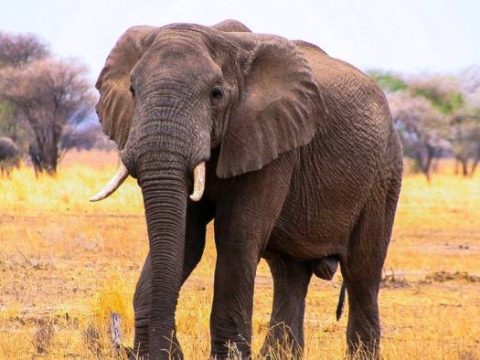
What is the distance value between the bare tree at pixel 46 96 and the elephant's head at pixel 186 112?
27.7 meters

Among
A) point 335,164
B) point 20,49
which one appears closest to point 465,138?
point 20,49

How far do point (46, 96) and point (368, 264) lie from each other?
3058 cm

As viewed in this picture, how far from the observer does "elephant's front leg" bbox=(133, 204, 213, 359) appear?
6367 mm

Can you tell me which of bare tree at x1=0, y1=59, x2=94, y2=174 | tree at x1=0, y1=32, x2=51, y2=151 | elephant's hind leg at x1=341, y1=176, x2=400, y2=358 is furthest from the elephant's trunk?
tree at x1=0, y1=32, x2=51, y2=151

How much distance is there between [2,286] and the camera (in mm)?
10836

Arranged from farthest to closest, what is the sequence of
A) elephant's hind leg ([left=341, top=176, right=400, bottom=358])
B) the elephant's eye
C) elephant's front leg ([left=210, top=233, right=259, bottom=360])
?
elephant's hind leg ([left=341, top=176, right=400, bottom=358]) < elephant's front leg ([left=210, top=233, right=259, bottom=360]) < the elephant's eye

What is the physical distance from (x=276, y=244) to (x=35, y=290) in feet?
13.3

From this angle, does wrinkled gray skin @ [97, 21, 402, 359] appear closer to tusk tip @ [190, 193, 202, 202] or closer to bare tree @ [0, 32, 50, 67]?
tusk tip @ [190, 193, 202, 202]

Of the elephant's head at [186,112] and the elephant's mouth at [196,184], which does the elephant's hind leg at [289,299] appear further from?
the elephant's mouth at [196,184]

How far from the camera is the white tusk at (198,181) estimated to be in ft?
18.8

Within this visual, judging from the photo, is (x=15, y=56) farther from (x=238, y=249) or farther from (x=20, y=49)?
(x=238, y=249)

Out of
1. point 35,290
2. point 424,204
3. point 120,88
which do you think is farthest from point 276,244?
point 424,204

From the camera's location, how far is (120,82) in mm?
6496

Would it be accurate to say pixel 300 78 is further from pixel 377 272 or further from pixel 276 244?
pixel 377 272
